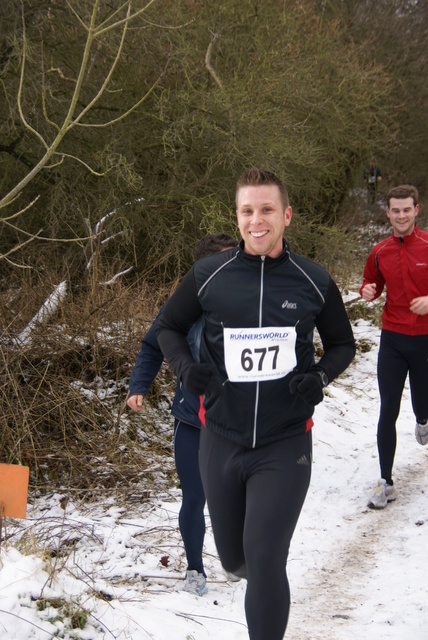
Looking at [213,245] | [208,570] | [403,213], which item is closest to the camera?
[213,245]

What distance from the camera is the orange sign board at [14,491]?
3.12 meters

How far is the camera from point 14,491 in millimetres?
3184

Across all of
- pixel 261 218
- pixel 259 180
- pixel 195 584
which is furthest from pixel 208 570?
pixel 259 180

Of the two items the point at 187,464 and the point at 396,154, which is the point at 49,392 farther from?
the point at 396,154

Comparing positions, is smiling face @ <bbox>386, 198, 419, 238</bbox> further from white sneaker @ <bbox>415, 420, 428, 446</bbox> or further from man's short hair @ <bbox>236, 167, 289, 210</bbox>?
man's short hair @ <bbox>236, 167, 289, 210</bbox>

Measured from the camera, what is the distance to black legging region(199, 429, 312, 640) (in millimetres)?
2402

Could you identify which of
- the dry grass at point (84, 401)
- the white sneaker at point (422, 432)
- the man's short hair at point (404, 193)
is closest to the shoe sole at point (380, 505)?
the white sneaker at point (422, 432)

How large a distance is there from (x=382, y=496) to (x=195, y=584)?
199 centimetres

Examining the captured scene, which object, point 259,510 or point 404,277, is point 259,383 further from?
point 404,277

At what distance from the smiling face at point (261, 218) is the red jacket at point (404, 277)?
2392 millimetres

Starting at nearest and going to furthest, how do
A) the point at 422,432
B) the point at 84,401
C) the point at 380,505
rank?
1. the point at 380,505
2. the point at 422,432
3. the point at 84,401

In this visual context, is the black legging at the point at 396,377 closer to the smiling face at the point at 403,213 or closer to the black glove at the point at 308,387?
the smiling face at the point at 403,213

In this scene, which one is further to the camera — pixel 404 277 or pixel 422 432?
pixel 422 432

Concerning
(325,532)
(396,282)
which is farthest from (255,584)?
(396,282)
